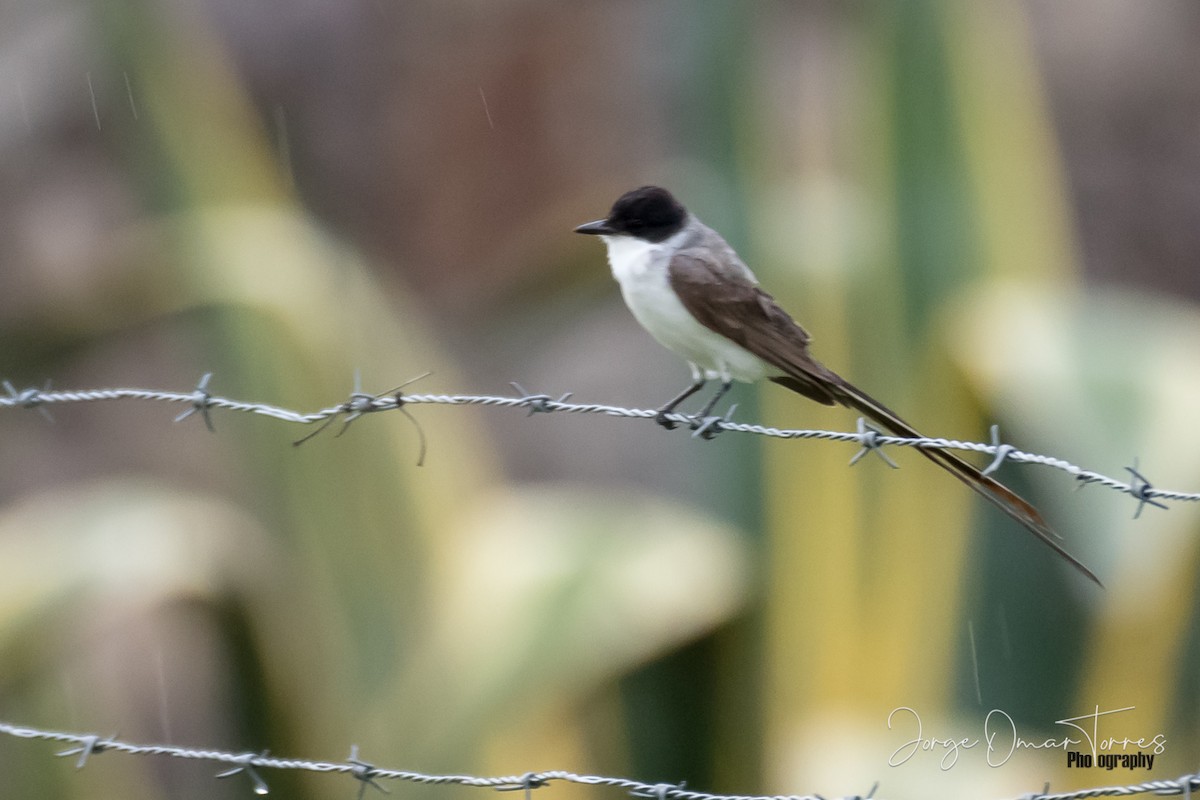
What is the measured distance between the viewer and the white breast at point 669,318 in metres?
3.09

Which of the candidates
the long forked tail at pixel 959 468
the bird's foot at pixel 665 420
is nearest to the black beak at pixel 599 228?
the bird's foot at pixel 665 420

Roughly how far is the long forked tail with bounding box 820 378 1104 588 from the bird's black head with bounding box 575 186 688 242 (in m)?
0.62

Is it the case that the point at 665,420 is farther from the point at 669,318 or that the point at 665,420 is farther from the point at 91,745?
the point at 91,745

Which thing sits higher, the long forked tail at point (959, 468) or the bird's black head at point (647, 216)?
the bird's black head at point (647, 216)

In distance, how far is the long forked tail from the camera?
2.57m

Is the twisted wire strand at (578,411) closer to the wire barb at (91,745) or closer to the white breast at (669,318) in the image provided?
the white breast at (669,318)

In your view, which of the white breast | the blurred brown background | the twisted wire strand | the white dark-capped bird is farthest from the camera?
the blurred brown background

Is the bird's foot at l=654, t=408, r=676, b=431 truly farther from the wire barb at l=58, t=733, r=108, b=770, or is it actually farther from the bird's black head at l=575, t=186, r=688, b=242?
the wire barb at l=58, t=733, r=108, b=770

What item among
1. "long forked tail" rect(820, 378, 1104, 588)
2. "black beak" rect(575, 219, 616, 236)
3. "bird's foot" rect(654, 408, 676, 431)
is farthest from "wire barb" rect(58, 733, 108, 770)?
"long forked tail" rect(820, 378, 1104, 588)

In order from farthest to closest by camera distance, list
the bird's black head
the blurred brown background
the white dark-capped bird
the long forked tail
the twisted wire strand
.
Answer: the blurred brown background, the bird's black head, the white dark-capped bird, the long forked tail, the twisted wire strand

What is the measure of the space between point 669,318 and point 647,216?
1.02 ft

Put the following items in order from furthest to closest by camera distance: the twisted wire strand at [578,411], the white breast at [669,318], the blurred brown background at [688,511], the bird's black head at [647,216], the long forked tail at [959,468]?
the blurred brown background at [688,511]
the bird's black head at [647,216]
the white breast at [669,318]
the long forked tail at [959,468]
the twisted wire strand at [578,411]

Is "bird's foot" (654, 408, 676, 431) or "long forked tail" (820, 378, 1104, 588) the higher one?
"bird's foot" (654, 408, 676, 431)

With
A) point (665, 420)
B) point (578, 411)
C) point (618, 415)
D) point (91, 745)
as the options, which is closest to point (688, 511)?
point (665, 420)
